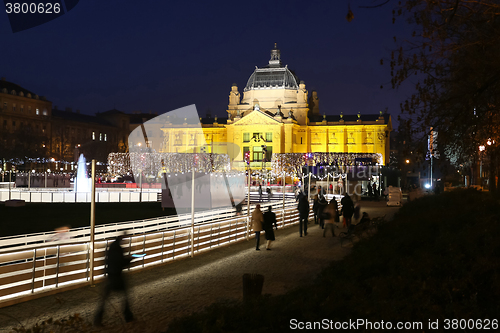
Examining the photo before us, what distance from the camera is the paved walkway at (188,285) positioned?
8.73m

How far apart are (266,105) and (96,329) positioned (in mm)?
101128

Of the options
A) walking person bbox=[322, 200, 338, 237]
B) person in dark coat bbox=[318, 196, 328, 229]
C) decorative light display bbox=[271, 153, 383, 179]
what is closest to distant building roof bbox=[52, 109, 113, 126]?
decorative light display bbox=[271, 153, 383, 179]

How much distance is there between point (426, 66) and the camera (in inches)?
378

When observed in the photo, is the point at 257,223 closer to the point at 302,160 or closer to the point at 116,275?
the point at 116,275

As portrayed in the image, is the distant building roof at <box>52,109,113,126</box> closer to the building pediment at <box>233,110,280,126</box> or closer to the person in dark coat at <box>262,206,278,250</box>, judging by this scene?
the building pediment at <box>233,110,280,126</box>

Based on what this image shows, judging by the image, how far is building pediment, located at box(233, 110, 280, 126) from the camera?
98250mm

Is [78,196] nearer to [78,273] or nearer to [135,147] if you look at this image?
[78,273]

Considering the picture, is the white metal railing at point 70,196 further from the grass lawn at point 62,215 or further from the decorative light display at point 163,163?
the decorative light display at point 163,163

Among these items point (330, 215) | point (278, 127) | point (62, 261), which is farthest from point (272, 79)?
point (62, 261)

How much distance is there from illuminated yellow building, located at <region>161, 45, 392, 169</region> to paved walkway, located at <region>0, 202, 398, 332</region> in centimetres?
7990

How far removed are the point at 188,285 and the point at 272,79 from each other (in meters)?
100

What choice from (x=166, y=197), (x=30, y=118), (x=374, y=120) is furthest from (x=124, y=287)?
(x=374, y=120)

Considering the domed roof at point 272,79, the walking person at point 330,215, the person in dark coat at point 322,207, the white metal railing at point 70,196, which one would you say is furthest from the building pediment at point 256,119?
the walking person at point 330,215

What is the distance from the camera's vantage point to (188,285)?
37.1 ft
